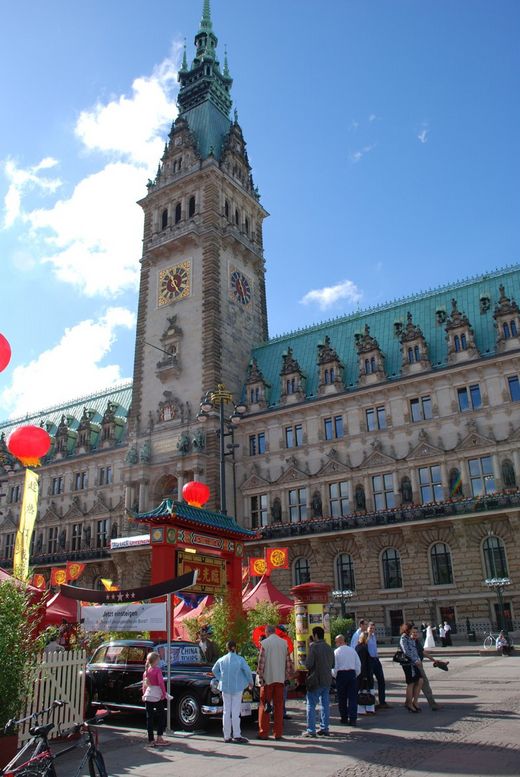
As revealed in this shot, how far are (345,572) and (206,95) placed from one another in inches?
1851

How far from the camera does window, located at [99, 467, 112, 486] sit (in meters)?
55.5

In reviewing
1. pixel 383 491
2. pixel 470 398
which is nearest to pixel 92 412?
pixel 383 491

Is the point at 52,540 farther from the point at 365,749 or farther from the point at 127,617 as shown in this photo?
the point at 365,749

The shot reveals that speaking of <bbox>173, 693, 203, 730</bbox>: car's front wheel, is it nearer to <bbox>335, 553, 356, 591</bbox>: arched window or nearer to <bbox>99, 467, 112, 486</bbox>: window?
<bbox>335, 553, 356, 591</bbox>: arched window

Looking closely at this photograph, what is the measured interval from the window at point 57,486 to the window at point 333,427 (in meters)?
27.9

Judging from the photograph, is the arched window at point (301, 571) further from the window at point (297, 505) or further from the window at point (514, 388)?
the window at point (514, 388)

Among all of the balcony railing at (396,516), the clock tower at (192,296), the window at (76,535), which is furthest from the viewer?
the window at (76,535)

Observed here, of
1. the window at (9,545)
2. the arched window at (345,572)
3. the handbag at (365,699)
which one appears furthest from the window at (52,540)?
the handbag at (365,699)

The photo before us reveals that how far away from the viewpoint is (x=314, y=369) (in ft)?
159

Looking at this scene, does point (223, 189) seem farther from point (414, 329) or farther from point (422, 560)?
point (422, 560)

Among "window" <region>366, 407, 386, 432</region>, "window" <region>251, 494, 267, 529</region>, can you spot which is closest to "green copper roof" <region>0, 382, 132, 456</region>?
"window" <region>251, 494, 267, 529</region>

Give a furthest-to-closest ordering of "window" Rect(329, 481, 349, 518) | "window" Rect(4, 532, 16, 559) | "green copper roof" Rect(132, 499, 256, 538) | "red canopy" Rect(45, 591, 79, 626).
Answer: "window" Rect(4, 532, 16, 559)
"window" Rect(329, 481, 349, 518)
"red canopy" Rect(45, 591, 79, 626)
"green copper roof" Rect(132, 499, 256, 538)

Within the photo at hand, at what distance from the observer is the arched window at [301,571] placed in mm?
41312

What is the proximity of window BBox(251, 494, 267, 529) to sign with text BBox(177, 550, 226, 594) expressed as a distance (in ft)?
71.2
